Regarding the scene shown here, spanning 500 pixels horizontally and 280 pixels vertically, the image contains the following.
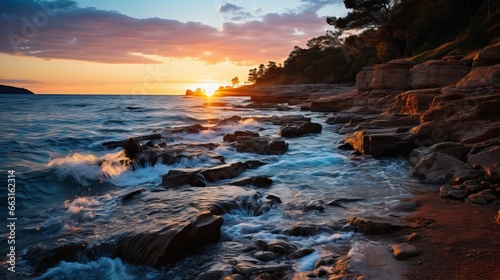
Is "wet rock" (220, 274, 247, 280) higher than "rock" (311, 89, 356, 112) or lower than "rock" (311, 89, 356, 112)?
lower

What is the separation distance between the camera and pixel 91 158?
502 inches

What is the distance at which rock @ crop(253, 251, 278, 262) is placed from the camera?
4958 millimetres

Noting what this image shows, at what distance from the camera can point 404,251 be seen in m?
4.76

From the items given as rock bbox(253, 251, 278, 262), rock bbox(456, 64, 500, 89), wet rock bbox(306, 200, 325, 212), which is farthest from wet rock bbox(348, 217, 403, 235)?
rock bbox(456, 64, 500, 89)

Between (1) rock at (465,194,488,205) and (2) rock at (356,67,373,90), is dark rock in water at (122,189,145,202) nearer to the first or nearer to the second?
→ (1) rock at (465,194,488,205)

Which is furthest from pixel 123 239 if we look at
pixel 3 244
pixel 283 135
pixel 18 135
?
pixel 18 135

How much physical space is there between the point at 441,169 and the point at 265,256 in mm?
5844

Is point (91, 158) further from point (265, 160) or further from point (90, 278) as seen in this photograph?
point (90, 278)

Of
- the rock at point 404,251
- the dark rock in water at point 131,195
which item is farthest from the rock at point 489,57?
the dark rock in water at point 131,195

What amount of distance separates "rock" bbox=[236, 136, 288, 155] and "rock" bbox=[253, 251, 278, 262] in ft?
29.4

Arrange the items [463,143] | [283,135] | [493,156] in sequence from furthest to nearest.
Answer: [283,135] < [463,143] < [493,156]

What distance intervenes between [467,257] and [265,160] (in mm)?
8563

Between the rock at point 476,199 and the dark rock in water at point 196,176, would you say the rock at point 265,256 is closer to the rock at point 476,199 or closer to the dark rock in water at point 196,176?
the rock at point 476,199

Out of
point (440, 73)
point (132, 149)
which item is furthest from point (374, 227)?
point (440, 73)
